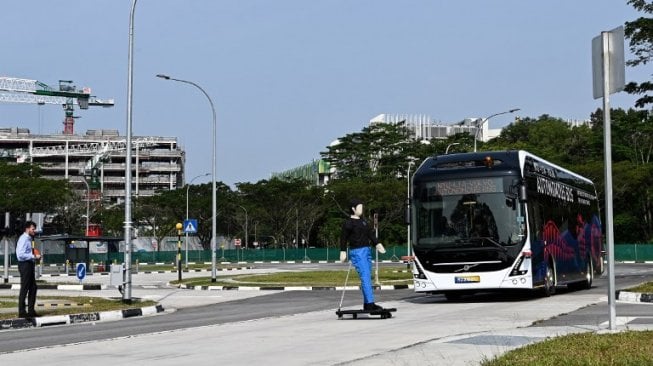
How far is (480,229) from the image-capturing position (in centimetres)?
1953

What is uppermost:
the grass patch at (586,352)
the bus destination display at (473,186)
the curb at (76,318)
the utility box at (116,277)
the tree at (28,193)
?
the tree at (28,193)

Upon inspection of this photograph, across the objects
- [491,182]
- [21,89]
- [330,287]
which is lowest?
[330,287]

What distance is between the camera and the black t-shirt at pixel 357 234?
15.0m

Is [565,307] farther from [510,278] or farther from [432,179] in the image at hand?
[432,179]

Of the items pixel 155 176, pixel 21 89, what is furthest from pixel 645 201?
pixel 21 89

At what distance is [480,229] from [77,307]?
904 cm

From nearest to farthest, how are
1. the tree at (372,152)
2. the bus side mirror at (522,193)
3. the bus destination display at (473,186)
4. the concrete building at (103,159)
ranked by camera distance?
the bus side mirror at (522,193), the bus destination display at (473,186), the tree at (372,152), the concrete building at (103,159)

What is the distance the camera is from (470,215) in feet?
64.5

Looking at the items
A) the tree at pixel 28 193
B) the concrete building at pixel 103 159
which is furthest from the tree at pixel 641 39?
the concrete building at pixel 103 159

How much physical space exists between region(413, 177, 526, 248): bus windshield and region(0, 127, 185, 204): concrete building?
12818 centimetres

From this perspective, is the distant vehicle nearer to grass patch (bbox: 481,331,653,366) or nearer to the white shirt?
the white shirt

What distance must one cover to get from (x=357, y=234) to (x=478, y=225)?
17.4ft

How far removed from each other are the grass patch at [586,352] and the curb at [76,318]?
35.5ft

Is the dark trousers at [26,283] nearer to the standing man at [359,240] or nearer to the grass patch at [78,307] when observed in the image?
the grass patch at [78,307]
